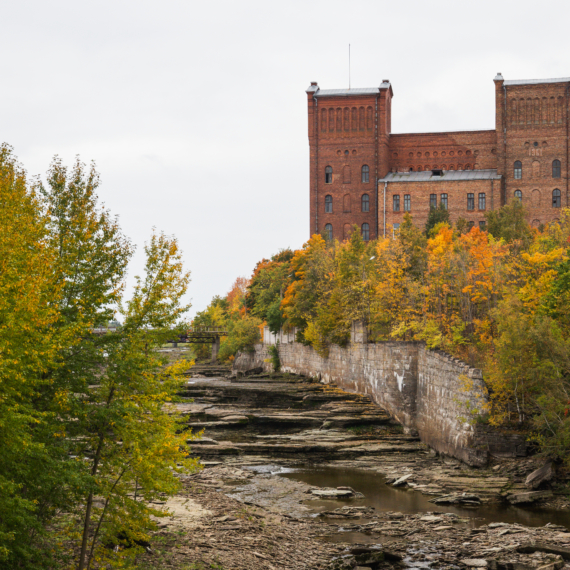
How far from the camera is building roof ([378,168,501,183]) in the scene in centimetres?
8256

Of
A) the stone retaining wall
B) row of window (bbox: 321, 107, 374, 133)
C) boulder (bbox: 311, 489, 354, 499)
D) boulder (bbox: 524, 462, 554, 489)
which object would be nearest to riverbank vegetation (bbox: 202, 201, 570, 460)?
boulder (bbox: 524, 462, 554, 489)

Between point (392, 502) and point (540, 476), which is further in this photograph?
point (540, 476)

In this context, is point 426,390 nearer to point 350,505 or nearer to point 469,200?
point 350,505

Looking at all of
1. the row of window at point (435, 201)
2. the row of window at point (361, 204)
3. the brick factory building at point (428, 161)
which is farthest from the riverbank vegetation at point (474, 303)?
the brick factory building at point (428, 161)

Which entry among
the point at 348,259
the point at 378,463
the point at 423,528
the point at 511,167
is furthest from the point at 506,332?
the point at 511,167

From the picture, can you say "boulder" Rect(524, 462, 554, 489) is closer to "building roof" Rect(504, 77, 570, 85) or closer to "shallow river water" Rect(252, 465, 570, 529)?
"shallow river water" Rect(252, 465, 570, 529)

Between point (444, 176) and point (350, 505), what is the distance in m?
66.8

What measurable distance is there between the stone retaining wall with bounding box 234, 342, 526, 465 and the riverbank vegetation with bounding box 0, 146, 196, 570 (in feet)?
52.1

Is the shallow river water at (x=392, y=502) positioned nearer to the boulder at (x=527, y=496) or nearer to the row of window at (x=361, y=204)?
the boulder at (x=527, y=496)

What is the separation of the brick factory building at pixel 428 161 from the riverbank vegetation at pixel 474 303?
16.0m

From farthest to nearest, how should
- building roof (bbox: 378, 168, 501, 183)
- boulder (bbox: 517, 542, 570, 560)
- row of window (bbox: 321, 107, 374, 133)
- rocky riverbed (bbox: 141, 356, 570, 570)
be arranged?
row of window (bbox: 321, 107, 374, 133)
building roof (bbox: 378, 168, 501, 183)
boulder (bbox: 517, 542, 570, 560)
rocky riverbed (bbox: 141, 356, 570, 570)

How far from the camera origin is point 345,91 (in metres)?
87.0

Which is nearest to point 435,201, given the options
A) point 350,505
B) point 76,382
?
point 350,505

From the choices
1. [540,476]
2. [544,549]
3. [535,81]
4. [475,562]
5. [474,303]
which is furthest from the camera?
[535,81]
